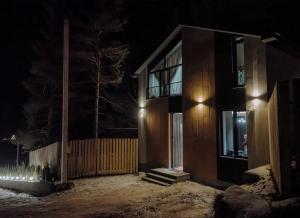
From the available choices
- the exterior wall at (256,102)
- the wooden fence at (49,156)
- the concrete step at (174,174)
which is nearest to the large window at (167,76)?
the concrete step at (174,174)

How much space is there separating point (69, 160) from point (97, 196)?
4.36 meters

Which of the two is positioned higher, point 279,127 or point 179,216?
point 279,127

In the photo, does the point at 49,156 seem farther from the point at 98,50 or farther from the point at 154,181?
the point at 98,50

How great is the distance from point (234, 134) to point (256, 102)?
58.4 inches

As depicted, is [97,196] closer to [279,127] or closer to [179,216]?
[179,216]

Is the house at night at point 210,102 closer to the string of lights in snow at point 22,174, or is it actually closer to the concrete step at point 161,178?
the concrete step at point 161,178

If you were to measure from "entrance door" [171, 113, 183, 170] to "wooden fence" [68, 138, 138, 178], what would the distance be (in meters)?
2.50

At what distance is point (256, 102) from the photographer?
1055 cm

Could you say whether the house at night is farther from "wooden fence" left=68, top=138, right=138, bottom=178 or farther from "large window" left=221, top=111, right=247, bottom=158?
"wooden fence" left=68, top=138, right=138, bottom=178

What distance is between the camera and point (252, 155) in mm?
10695

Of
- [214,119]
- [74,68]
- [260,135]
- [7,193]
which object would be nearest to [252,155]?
[260,135]

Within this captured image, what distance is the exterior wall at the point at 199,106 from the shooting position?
40.5 ft

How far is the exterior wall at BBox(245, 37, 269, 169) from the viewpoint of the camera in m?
10.3

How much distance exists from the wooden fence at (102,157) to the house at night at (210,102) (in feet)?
1.90
